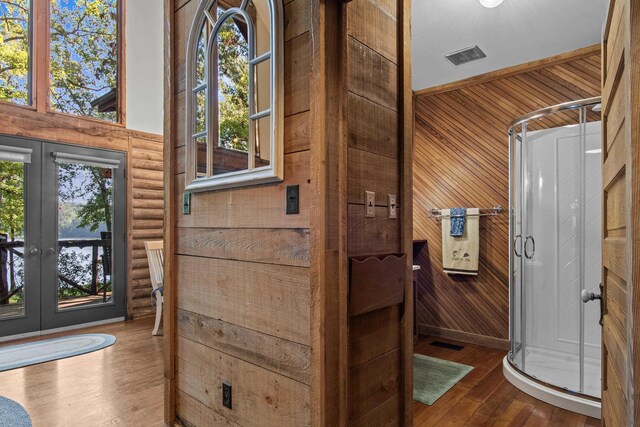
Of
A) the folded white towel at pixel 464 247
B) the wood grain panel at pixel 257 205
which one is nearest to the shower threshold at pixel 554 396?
the folded white towel at pixel 464 247

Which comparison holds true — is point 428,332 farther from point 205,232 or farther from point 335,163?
point 335,163

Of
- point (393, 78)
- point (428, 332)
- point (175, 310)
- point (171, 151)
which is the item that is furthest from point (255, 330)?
point (428, 332)

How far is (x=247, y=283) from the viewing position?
175cm

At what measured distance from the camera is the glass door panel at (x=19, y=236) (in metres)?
3.93

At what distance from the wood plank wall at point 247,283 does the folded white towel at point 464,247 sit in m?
2.75

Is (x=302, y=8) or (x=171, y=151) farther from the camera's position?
(x=171, y=151)

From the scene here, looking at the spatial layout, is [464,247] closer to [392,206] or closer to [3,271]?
[392,206]

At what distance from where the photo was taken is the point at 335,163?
147 centimetres

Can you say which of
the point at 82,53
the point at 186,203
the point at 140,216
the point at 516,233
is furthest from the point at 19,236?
the point at 516,233

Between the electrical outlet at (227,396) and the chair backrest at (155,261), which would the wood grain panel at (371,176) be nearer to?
the electrical outlet at (227,396)

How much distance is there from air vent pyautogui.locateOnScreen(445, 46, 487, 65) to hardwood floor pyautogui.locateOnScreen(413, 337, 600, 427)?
272 centimetres

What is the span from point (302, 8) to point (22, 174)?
3.95m

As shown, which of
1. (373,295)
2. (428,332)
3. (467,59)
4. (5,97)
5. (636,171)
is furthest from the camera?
(428,332)

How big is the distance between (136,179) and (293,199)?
396 cm
